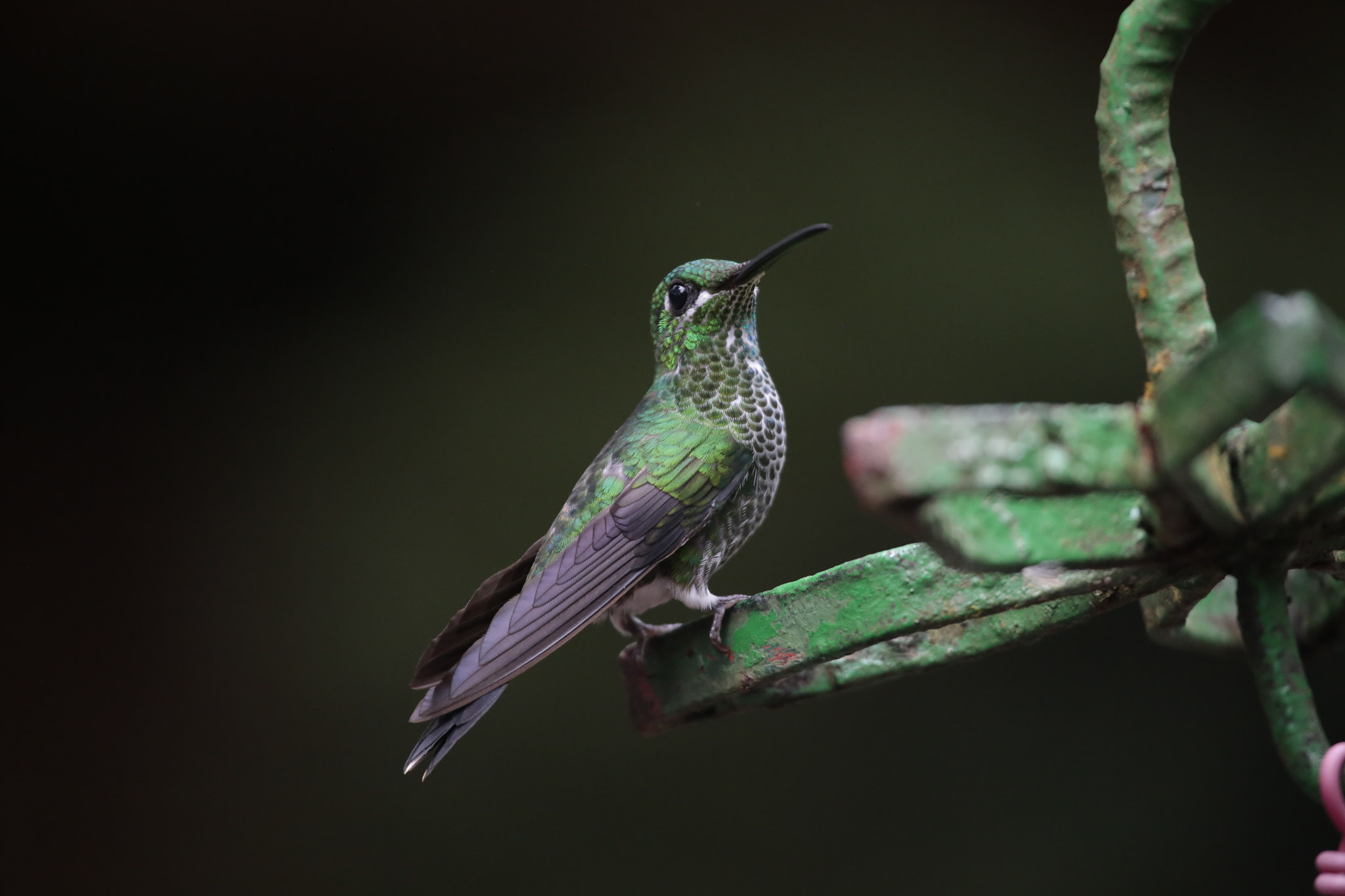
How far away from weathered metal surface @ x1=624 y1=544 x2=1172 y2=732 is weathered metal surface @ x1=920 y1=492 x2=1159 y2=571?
87 mm

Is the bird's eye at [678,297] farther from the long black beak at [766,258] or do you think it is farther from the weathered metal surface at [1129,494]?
the weathered metal surface at [1129,494]

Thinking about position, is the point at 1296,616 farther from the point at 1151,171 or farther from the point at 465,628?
the point at 465,628

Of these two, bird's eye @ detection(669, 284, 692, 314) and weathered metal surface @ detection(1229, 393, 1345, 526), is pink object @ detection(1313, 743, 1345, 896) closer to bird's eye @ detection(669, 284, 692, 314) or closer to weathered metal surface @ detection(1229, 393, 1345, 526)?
weathered metal surface @ detection(1229, 393, 1345, 526)

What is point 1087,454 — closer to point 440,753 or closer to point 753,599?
point 753,599

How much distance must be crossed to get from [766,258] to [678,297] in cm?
19

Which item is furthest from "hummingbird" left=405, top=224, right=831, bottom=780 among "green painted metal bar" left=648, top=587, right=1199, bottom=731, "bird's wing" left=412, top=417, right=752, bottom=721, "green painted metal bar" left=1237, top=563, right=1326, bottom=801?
"green painted metal bar" left=1237, top=563, right=1326, bottom=801

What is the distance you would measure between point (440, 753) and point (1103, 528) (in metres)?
0.73

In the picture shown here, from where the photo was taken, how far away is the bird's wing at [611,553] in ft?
3.90

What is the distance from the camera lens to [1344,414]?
611mm

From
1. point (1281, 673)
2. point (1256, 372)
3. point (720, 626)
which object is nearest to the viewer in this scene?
point (1256, 372)

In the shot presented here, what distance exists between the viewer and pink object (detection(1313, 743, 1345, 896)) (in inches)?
30.8

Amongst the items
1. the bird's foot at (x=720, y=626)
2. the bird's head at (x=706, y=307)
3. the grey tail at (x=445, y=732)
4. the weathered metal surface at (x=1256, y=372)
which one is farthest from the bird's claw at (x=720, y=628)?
the weathered metal surface at (x=1256, y=372)

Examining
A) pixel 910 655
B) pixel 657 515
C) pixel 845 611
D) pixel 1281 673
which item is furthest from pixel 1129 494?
pixel 657 515

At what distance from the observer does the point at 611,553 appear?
1.28 metres
